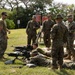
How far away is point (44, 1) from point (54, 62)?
209 ft

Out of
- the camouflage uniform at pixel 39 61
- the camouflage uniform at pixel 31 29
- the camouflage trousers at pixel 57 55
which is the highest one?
the camouflage uniform at pixel 31 29

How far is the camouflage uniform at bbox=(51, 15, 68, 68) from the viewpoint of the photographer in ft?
30.4

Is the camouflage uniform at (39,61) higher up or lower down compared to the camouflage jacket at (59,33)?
lower down

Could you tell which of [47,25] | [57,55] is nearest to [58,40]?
[57,55]

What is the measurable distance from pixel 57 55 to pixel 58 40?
1.76 feet

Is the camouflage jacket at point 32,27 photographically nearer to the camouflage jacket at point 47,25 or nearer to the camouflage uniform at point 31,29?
the camouflage uniform at point 31,29

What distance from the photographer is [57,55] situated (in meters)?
9.51

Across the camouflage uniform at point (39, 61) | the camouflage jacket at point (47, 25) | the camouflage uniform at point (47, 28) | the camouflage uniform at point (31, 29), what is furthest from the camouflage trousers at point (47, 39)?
the camouflage uniform at point (39, 61)

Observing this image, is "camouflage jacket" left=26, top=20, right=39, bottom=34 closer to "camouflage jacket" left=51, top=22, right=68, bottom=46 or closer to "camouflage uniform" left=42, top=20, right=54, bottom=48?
"camouflage uniform" left=42, top=20, right=54, bottom=48

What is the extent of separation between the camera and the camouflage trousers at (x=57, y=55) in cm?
945

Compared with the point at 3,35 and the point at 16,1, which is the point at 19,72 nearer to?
the point at 3,35

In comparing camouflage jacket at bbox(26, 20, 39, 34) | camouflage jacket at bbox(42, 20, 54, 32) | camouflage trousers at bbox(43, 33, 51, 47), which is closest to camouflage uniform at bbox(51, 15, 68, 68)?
camouflage jacket at bbox(42, 20, 54, 32)

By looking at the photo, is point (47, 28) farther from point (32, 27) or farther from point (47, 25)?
point (32, 27)

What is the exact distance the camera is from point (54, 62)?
9539mm
